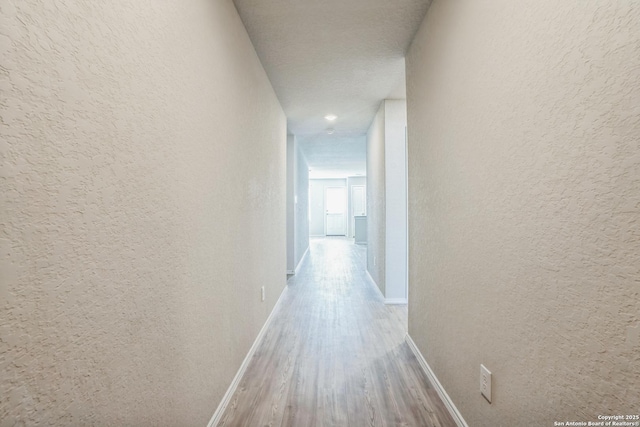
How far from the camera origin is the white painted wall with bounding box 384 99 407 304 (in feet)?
11.9

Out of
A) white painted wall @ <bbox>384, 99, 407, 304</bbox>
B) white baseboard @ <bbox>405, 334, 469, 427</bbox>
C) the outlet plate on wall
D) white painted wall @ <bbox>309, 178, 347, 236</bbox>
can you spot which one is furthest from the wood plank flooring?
white painted wall @ <bbox>309, 178, 347, 236</bbox>

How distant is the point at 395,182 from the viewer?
12.0 ft

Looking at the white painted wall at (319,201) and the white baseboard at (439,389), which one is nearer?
the white baseboard at (439,389)

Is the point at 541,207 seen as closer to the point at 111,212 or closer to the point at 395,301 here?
the point at 111,212

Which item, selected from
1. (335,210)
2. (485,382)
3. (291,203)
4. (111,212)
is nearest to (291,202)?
(291,203)

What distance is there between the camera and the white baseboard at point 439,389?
156 cm

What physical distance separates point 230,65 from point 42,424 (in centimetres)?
181

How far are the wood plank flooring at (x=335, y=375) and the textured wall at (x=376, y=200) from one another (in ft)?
2.25

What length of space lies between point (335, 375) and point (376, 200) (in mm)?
2679

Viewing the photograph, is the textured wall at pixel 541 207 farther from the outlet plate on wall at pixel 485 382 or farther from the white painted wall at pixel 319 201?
the white painted wall at pixel 319 201

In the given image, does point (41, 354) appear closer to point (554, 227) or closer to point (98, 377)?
point (98, 377)

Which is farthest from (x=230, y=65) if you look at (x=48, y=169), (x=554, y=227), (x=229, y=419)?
(x=229, y=419)

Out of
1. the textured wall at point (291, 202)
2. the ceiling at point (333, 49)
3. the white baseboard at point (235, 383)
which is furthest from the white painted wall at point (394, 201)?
the textured wall at point (291, 202)

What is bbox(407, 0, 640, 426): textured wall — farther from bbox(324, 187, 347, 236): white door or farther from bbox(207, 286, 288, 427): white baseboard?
bbox(324, 187, 347, 236): white door
